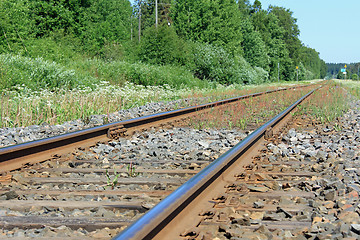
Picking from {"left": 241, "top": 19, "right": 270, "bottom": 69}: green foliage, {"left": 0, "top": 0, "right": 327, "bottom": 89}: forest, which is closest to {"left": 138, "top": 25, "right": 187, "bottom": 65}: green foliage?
{"left": 0, "top": 0, "right": 327, "bottom": 89}: forest

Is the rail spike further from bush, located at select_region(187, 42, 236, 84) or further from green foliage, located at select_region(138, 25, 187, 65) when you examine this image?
bush, located at select_region(187, 42, 236, 84)

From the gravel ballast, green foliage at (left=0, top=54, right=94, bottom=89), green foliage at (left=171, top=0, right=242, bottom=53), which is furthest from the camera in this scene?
green foliage at (left=171, top=0, right=242, bottom=53)

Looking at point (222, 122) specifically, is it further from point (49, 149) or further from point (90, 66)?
point (90, 66)

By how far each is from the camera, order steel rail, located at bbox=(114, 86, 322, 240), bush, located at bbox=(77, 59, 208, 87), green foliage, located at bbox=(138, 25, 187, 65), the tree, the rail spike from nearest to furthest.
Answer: steel rail, located at bbox=(114, 86, 322, 240) → the rail spike → bush, located at bbox=(77, 59, 208, 87) → green foliage, located at bbox=(138, 25, 187, 65) → the tree

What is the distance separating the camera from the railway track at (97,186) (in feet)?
8.84

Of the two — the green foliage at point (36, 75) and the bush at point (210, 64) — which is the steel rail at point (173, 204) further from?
the bush at point (210, 64)

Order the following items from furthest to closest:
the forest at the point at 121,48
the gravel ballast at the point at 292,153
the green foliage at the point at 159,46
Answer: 1. the green foliage at the point at 159,46
2. the forest at the point at 121,48
3. the gravel ballast at the point at 292,153

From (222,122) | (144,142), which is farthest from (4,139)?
(222,122)

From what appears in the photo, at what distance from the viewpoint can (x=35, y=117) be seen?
901 cm

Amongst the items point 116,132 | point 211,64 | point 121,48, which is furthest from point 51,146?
point 121,48

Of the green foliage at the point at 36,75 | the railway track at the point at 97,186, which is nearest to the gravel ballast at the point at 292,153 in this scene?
the railway track at the point at 97,186

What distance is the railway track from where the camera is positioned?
2.70 m

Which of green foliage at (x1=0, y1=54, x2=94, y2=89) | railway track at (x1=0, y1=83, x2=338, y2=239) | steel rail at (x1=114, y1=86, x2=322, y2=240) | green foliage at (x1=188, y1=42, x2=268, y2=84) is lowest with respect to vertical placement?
railway track at (x1=0, y1=83, x2=338, y2=239)

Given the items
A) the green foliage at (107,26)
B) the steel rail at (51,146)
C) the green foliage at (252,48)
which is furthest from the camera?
the green foliage at (252,48)
